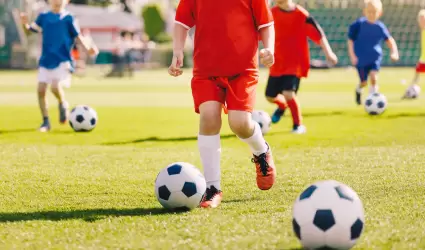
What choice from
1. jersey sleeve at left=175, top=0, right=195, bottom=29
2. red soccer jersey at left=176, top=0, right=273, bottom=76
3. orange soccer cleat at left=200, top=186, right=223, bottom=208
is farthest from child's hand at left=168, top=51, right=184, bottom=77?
orange soccer cleat at left=200, top=186, right=223, bottom=208

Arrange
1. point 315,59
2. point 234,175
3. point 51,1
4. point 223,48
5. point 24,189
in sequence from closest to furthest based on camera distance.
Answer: point 223,48 → point 24,189 → point 234,175 → point 51,1 → point 315,59

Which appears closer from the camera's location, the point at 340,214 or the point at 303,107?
the point at 340,214

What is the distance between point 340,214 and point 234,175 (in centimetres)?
287

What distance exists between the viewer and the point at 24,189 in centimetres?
590

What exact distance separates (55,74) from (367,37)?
687 cm

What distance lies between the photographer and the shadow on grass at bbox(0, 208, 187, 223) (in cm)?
476

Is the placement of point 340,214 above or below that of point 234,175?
above

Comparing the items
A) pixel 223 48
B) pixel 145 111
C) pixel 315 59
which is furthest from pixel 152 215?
pixel 315 59

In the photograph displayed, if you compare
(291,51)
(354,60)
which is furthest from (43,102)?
(354,60)

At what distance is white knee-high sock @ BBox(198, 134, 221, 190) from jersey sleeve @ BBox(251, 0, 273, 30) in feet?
3.05

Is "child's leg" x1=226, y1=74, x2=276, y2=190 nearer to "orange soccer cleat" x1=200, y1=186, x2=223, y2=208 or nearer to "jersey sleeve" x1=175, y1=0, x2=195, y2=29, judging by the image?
"orange soccer cleat" x1=200, y1=186, x2=223, y2=208

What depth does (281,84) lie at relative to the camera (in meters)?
10.5

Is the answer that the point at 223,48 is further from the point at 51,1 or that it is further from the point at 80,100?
the point at 80,100

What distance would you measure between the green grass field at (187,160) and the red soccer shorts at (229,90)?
75cm
